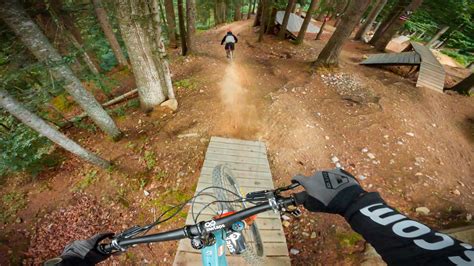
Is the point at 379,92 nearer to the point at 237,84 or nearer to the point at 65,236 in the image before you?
the point at 237,84

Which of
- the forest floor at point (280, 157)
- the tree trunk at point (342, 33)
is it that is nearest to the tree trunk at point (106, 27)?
the forest floor at point (280, 157)

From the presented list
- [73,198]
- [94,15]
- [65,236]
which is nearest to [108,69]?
[94,15]

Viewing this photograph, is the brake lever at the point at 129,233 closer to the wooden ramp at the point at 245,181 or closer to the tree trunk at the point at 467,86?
the wooden ramp at the point at 245,181

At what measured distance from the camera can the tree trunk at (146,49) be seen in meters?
5.58

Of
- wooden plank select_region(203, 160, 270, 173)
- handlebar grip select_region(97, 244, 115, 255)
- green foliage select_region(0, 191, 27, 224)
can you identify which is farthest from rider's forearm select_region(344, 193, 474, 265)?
green foliage select_region(0, 191, 27, 224)

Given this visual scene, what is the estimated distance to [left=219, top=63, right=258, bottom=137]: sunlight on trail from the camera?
22.9 feet

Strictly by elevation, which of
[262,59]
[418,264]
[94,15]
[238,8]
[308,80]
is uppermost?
[418,264]

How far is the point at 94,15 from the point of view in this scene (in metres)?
9.30

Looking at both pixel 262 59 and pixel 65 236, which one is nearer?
pixel 65 236

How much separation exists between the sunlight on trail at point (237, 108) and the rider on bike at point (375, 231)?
194 inches

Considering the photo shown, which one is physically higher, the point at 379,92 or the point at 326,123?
the point at 379,92

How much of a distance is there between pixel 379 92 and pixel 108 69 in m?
15.1

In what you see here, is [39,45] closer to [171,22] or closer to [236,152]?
[236,152]

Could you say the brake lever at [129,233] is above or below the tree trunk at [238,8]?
above
